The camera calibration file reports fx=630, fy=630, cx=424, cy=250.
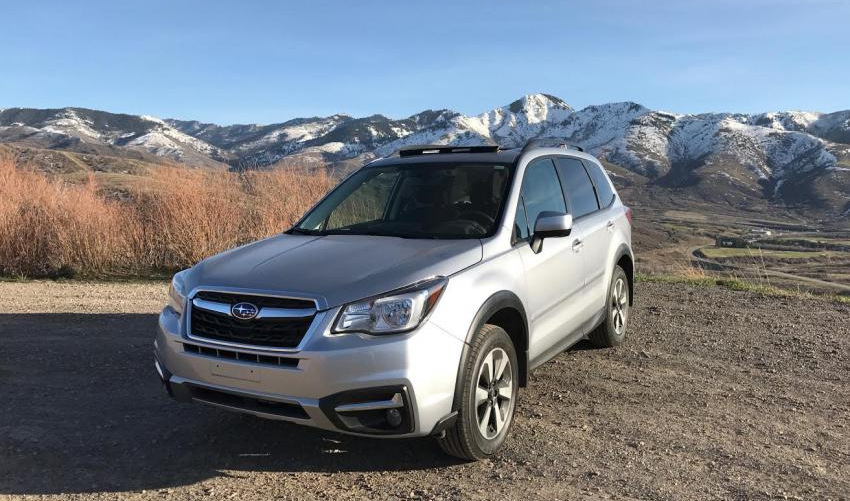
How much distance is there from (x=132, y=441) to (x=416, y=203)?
2423 millimetres

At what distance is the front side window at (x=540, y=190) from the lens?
444 cm

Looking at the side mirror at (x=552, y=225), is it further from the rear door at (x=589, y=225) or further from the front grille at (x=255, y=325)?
Result: the front grille at (x=255, y=325)

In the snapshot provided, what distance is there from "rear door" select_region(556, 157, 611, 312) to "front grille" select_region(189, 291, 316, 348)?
8.58 ft

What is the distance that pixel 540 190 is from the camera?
15.4ft

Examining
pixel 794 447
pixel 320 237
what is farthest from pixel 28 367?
pixel 794 447

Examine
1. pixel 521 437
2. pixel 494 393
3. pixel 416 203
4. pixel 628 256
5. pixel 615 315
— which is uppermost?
pixel 416 203

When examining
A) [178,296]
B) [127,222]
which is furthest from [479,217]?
[127,222]

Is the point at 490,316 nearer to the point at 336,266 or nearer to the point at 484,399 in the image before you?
the point at 484,399

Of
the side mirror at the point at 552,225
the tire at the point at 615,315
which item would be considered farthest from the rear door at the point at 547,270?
the tire at the point at 615,315

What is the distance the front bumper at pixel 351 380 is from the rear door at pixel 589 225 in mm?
2199

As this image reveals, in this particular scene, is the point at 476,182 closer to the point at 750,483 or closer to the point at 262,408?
the point at 262,408

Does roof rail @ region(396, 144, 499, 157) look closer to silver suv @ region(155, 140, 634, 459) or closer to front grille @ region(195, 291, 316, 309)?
silver suv @ region(155, 140, 634, 459)

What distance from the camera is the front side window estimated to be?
4.44 meters

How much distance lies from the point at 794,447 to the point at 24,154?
581 inches
